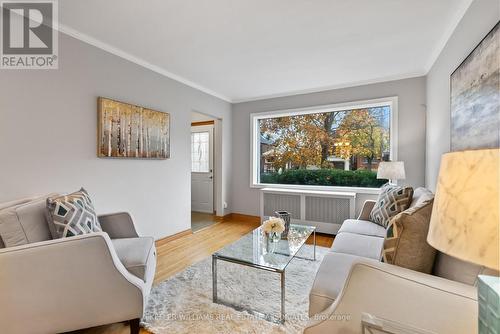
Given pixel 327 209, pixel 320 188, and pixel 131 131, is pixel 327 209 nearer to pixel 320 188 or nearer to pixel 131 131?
pixel 320 188

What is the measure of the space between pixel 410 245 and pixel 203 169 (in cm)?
440

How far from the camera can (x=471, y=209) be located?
56 cm

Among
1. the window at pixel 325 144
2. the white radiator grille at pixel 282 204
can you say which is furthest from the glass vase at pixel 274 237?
the window at pixel 325 144

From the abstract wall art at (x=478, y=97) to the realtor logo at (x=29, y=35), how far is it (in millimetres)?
3086

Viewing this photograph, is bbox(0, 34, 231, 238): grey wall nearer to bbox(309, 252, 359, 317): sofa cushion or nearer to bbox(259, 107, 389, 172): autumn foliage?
bbox(259, 107, 389, 172): autumn foliage

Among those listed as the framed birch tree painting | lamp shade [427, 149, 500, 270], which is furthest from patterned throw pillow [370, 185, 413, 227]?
the framed birch tree painting

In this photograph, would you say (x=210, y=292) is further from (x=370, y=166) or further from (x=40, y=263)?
(x=370, y=166)

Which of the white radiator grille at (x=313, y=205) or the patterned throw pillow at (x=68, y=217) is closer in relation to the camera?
the patterned throw pillow at (x=68, y=217)

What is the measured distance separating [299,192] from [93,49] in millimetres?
3258

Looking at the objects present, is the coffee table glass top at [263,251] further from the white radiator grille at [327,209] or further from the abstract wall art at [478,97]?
the abstract wall art at [478,97]

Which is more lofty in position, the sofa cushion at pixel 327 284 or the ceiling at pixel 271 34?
the ceiling at pixel 271 34

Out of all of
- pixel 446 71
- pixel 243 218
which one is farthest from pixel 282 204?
pixel 446 71

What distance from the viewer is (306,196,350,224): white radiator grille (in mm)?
3480

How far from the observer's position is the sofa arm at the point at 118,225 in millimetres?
2035
